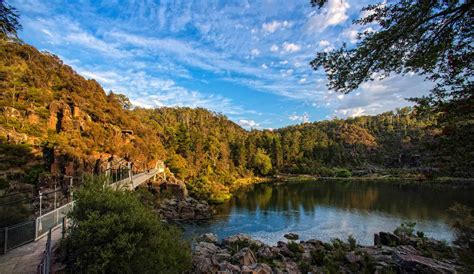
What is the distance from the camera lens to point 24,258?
6.76 m

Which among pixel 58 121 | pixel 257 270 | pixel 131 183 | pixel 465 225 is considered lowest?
pixel 257 270

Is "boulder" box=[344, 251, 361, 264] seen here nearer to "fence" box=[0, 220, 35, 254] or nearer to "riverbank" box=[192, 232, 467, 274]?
"riverbank" box=[192, 232, 467, 274]

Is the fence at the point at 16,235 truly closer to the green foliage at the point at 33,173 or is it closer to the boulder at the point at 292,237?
the green foliage at the point at 33,173

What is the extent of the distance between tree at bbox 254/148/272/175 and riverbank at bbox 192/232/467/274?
2114 inches

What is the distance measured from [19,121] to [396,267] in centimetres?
3251

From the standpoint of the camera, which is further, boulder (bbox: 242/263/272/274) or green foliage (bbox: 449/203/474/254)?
boulder (bbox: 242/263/272/274)

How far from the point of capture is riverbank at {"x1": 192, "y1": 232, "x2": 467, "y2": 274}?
10945 millimetres

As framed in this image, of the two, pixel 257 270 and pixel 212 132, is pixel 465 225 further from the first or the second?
pixel 212 132

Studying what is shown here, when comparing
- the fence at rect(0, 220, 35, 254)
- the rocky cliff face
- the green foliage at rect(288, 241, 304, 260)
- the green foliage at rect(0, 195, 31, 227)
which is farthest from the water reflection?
the fence at rect(0, 220, 35, 254)

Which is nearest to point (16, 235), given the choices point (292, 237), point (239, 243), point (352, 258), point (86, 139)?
point (239, 243)

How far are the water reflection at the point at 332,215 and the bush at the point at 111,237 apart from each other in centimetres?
1461

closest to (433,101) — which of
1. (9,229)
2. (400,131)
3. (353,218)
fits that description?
(9,229)

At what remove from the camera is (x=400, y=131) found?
10188 cm

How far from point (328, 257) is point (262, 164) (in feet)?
192
